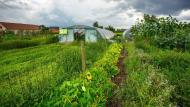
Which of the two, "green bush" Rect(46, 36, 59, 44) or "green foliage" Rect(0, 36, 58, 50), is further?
"green bush" Rect(46, 36, 59, 44)

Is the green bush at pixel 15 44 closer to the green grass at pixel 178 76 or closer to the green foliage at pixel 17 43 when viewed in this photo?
the green foliage at pixel 17 43

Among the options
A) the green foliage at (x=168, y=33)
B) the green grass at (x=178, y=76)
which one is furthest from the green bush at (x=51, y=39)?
the green grass at (x=178, y=76)

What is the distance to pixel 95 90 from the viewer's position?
5.00 meters

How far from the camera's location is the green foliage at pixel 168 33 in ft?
55.5

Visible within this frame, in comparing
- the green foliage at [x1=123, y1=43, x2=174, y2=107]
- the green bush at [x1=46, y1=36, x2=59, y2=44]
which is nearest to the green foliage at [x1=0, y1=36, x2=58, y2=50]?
the green bush at [x1=46, y1=36, x2=59, y2=44]

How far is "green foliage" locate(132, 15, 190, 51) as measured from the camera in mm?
16922

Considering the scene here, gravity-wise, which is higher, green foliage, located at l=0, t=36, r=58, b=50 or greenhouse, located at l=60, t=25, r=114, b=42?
greenhouse, located at l=60, t=25, r=114, b=42

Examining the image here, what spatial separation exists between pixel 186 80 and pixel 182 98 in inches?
24.9

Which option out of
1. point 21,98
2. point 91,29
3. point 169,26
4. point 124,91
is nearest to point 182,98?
point 124,91

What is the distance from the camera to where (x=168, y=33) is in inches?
816

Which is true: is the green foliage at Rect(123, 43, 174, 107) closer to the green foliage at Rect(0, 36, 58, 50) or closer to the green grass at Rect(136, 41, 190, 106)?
the green grass at Rect(136, 41, 190, 106)

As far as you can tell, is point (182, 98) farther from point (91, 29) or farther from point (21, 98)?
A: point (91, 29)

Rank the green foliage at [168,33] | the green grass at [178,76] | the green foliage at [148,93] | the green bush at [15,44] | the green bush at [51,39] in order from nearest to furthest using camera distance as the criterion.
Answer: the green foliage at [148,93], the green grass at [178,76], the green foliage at [168,33], the green bush at [15,44], the green bush at [51,39]

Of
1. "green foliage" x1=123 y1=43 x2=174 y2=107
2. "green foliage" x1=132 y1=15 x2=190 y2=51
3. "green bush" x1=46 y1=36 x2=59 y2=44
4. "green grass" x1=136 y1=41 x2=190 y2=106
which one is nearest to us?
"green foliage" x1=123 y1=43 x2=174 y2=107
